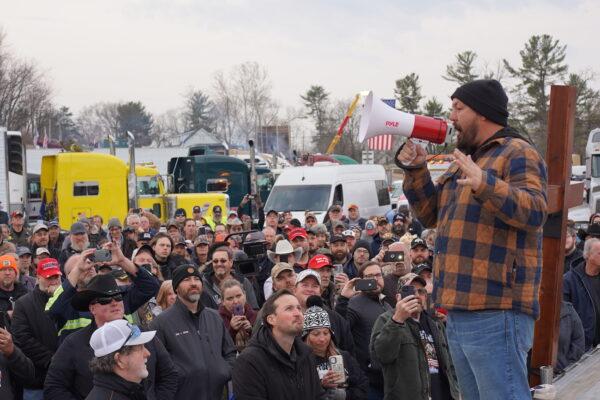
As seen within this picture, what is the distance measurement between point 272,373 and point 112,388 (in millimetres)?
1014

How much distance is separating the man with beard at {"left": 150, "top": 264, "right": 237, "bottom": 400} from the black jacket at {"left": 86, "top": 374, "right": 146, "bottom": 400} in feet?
4.71

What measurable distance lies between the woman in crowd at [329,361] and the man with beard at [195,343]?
63cm

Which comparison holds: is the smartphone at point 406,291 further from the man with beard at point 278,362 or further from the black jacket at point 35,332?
the black jacket at point 35,332

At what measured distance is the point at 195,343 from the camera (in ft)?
21.2

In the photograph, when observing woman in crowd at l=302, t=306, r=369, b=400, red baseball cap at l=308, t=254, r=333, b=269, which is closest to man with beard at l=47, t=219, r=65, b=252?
red baseball cap at l=308, t=254, r=333, b=269

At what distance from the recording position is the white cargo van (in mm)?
22750

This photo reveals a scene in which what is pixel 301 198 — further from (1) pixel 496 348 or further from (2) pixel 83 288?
(1) pixel 496 348

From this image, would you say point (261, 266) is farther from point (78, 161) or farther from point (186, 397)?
point (78, 161)

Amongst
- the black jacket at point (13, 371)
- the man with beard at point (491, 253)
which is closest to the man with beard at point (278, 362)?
the black jacket at point (13, 371)

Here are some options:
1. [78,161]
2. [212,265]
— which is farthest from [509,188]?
[78,161]

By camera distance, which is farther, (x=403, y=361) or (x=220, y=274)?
(x=220, y=274)

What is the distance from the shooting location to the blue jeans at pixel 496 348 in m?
3.37

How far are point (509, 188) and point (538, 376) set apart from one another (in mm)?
1812

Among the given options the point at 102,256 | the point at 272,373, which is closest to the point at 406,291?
the point at 272,373
